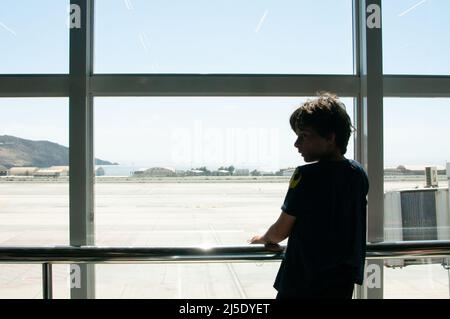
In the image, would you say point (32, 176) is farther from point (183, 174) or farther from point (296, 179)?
point (296, 179)

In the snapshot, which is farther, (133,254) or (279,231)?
(133,254)

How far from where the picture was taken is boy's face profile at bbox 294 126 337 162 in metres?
1.16

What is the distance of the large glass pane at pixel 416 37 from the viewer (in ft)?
8.96

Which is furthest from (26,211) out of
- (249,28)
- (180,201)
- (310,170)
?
(310,170)

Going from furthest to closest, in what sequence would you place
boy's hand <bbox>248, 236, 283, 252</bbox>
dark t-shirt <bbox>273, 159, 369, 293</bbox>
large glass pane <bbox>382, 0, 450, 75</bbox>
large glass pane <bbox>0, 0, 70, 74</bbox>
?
large glass pane <bbox>382, 0, 450, 75</bbox> < large glass pane <bbox>0, 0, 70, 74</bbox> < boy's hand <bbox>248, 236, 283, 252</bbox> < dark t-shirt <bbox>273, 159, 369, 293</bbox>

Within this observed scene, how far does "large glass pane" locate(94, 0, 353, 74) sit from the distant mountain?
23.6 inches

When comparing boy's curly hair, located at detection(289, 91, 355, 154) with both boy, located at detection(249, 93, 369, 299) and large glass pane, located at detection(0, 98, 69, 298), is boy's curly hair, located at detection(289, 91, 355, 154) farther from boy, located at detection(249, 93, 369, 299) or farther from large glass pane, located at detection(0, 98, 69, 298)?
large glass pane, located at detection(0, 98, 69, 298)

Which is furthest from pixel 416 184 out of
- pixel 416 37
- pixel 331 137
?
pixel 331 137

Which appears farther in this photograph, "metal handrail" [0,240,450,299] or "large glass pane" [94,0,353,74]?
"large glass pane" [94,0,353,74]

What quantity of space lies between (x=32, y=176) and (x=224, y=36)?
5.27ft

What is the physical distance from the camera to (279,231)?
3.85ft

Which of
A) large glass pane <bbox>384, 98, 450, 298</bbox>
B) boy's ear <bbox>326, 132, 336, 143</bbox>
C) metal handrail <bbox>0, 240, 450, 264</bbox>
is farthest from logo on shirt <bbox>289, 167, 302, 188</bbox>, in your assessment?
large glass pane <bbox>384, 98, 450, 298</bbox>

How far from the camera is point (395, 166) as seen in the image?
282 centimetres

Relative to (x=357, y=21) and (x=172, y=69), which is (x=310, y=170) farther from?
(x=357, y=21)
